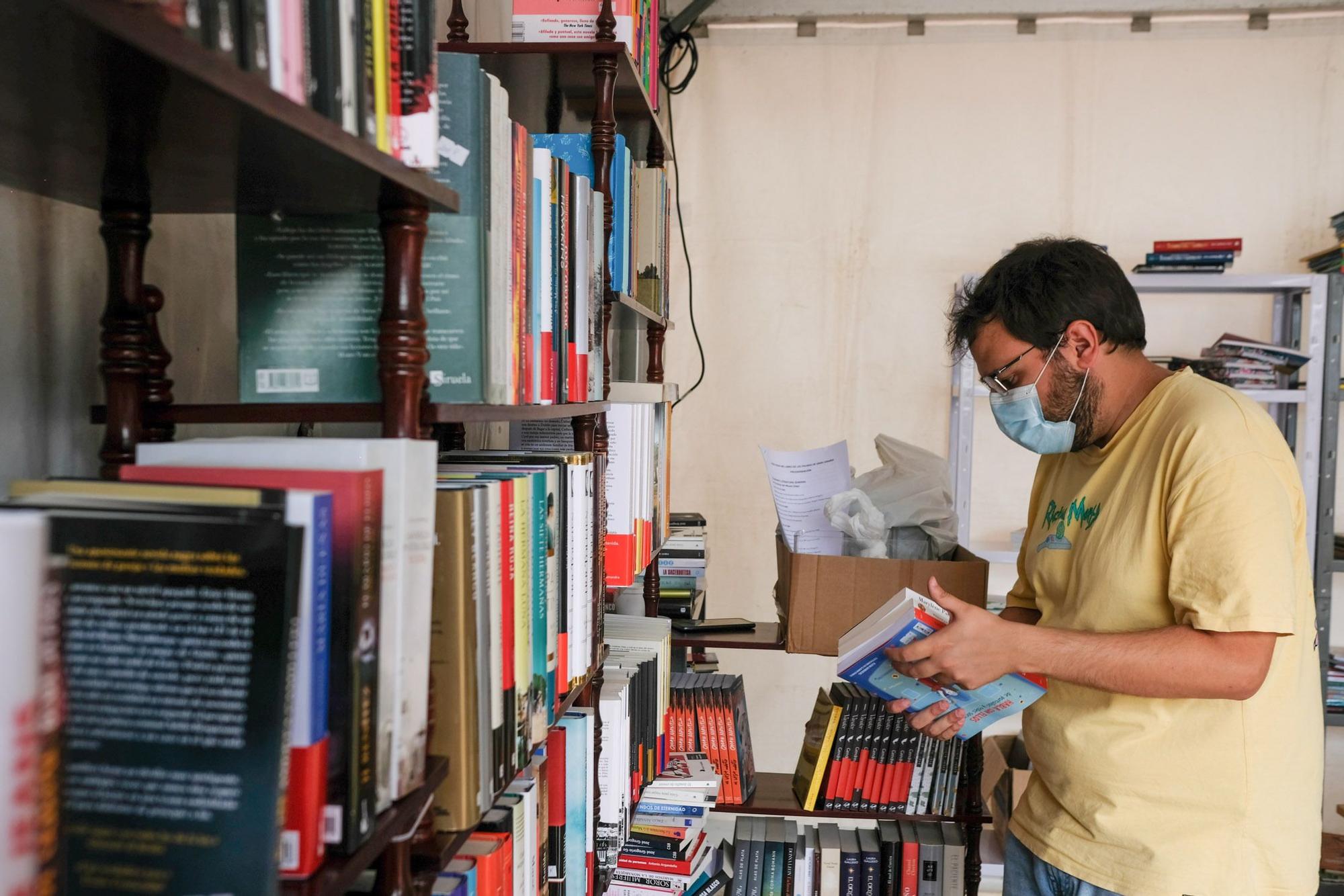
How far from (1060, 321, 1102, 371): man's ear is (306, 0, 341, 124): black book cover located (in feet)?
3.89

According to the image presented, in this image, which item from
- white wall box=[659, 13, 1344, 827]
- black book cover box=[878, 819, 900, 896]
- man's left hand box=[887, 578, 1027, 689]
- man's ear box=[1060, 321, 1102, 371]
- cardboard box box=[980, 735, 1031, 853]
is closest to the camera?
man's left hand box=[887, 578, 1027, 689]

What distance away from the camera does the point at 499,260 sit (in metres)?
0.82

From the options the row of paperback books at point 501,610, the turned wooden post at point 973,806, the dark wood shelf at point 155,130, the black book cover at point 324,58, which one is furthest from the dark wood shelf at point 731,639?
the black book cover at point 324,58

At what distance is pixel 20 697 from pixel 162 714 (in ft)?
0.22

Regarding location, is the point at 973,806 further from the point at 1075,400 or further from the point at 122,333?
the point at 122,333

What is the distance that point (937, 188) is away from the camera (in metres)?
3.04

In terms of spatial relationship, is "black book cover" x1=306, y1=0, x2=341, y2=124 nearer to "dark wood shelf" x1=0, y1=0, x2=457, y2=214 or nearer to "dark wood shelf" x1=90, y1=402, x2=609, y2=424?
"dark wood shelf" x1=0, y1=0, x2=457, y2=214

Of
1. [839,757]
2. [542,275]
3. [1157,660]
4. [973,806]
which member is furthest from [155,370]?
[973,806]

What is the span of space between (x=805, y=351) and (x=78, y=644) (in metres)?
2.82

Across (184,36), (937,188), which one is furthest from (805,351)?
(184,36)

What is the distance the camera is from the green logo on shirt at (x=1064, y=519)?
4.69 feet

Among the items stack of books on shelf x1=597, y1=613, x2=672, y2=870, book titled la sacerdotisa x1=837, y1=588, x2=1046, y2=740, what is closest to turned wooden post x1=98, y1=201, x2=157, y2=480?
stack of books on shelf x1=597, y1=613, x2=672, y2=870

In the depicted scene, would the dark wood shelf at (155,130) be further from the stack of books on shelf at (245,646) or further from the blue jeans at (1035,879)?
the blue jeans at (1035,879)

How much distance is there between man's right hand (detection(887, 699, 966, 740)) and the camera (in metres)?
1.48
